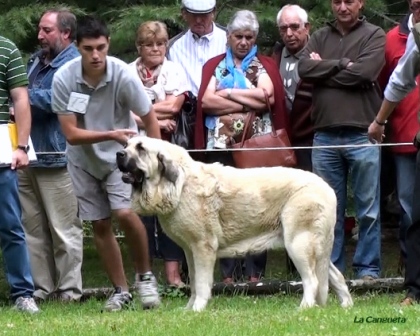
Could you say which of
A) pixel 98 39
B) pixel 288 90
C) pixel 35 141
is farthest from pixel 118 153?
pixel 288 90

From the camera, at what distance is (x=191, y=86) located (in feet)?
37.8

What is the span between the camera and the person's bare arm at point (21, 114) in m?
9.55

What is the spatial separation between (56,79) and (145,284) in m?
1.89

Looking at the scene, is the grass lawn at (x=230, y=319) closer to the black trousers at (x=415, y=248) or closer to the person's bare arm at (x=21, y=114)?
the black trousers at (x=415, y=248)

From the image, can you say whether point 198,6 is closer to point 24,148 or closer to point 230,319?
point 24,148

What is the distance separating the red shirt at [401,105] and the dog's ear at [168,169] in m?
2.70

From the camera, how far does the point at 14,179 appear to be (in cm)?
962

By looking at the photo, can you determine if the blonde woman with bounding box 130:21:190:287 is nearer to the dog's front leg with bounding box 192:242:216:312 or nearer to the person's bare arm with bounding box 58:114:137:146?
the person's bare arm with bounding box 58:114:137:146

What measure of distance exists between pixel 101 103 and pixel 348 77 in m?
2.42

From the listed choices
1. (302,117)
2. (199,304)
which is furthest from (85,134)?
(302,117)

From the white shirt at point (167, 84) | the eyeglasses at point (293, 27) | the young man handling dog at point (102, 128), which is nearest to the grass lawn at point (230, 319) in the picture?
the young man handling dog at point (102, 128)

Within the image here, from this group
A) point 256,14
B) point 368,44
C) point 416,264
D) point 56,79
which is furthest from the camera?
point 256,14

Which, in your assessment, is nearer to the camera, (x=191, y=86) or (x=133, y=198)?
(x=133, y=198)

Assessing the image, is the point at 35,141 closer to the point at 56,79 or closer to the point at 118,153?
the point at 56,79
